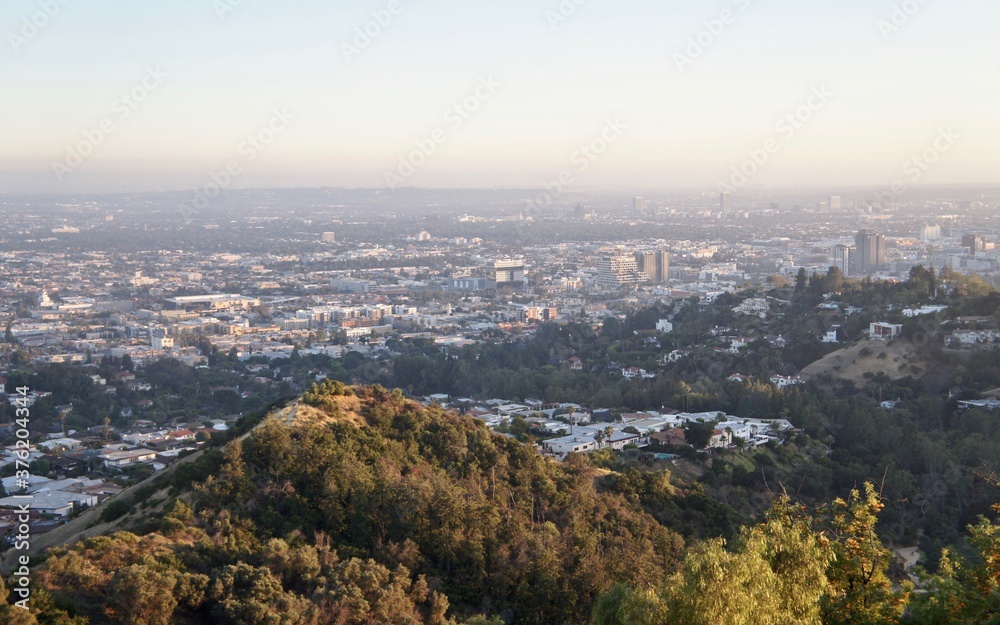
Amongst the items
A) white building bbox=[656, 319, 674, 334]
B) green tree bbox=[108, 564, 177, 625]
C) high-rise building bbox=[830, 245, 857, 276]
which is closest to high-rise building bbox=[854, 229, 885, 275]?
high-rise building bbox=[830, 245, 857, 276]

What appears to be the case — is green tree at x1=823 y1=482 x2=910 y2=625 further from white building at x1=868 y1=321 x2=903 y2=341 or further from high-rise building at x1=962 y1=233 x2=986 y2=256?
high-rise building at x1=962 y1=233 x2=986 y2=256

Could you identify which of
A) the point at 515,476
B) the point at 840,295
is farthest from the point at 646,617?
the point at 840,295

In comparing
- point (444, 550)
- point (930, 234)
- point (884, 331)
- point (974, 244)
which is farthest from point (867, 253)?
point (444, 550)

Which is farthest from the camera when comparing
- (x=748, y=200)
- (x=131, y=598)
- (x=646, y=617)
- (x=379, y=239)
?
(x=748, y=200)

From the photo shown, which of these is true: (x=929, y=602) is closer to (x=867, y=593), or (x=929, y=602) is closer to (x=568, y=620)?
(x=867, y=593)

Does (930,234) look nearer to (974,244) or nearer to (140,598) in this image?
(974,244)

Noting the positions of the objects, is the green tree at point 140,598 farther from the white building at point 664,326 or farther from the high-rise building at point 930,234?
the high-rise building at point 930,234

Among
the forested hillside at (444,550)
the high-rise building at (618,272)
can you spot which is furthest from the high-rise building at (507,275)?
the forested hillside at (444,550)

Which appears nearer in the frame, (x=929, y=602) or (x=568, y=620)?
(x=929, y=602)
